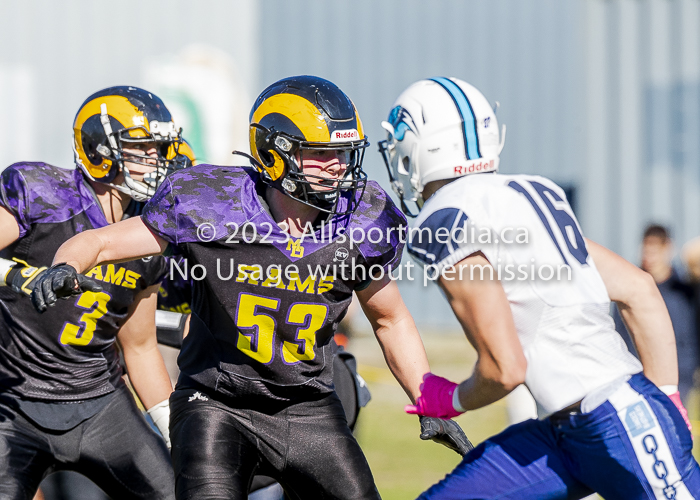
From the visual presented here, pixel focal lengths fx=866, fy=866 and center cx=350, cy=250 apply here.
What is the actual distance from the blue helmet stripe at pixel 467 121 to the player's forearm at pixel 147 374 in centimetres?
159

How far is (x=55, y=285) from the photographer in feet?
7.95

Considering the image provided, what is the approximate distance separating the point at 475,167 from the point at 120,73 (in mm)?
10012

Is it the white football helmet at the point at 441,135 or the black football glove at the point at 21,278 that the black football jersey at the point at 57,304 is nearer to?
the black football glove at the point at 21,278

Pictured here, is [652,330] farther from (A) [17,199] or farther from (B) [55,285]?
(A) [17,199]

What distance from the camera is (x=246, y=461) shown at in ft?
8.97

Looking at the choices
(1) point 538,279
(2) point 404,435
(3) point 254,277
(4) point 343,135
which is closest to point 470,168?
(4) point 343,135

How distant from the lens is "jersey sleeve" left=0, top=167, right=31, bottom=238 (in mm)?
3182

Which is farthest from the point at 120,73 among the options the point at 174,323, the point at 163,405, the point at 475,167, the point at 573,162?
the point at 475,167

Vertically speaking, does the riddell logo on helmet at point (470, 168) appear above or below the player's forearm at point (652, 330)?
above

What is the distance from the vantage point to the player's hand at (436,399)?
8.50ft

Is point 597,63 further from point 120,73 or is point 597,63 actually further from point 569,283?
point 569,283

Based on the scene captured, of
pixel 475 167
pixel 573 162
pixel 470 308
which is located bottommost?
pixel 573 162

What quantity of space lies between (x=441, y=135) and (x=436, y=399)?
33.9 inches

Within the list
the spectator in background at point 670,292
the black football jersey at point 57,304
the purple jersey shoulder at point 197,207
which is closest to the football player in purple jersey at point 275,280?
the purple jersey shoulder at point 197,207
